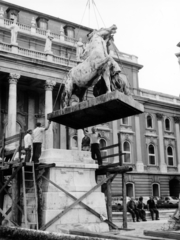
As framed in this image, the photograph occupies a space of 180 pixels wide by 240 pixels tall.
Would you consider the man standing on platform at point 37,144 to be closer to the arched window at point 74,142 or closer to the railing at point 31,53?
the railing at point 31,53

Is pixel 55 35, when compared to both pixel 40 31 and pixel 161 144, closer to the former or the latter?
pixel 40 31

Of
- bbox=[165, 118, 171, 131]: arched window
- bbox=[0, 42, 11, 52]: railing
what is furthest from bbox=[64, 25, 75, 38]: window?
bbox=[165, 118, 171, 131]: arched window

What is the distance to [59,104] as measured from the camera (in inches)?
1394

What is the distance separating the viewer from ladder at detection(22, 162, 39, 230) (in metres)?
10.1

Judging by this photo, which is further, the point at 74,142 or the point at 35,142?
the point at 74,142

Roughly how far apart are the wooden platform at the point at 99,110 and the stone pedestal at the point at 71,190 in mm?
1030

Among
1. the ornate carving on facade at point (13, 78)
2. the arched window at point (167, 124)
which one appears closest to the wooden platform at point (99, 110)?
the ornate carving on facade at point (13, 78)

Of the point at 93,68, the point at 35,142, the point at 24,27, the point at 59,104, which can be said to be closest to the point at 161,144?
the point at 59,104

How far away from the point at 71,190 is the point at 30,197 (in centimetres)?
125

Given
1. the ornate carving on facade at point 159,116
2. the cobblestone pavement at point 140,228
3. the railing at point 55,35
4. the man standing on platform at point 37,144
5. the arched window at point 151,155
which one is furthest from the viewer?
the ornate carving on facade at point 159,116

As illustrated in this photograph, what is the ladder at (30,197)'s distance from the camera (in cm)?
1005

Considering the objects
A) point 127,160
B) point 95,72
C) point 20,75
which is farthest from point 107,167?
point 127,160

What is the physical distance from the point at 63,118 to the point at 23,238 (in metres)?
3.95

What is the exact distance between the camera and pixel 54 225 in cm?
992
